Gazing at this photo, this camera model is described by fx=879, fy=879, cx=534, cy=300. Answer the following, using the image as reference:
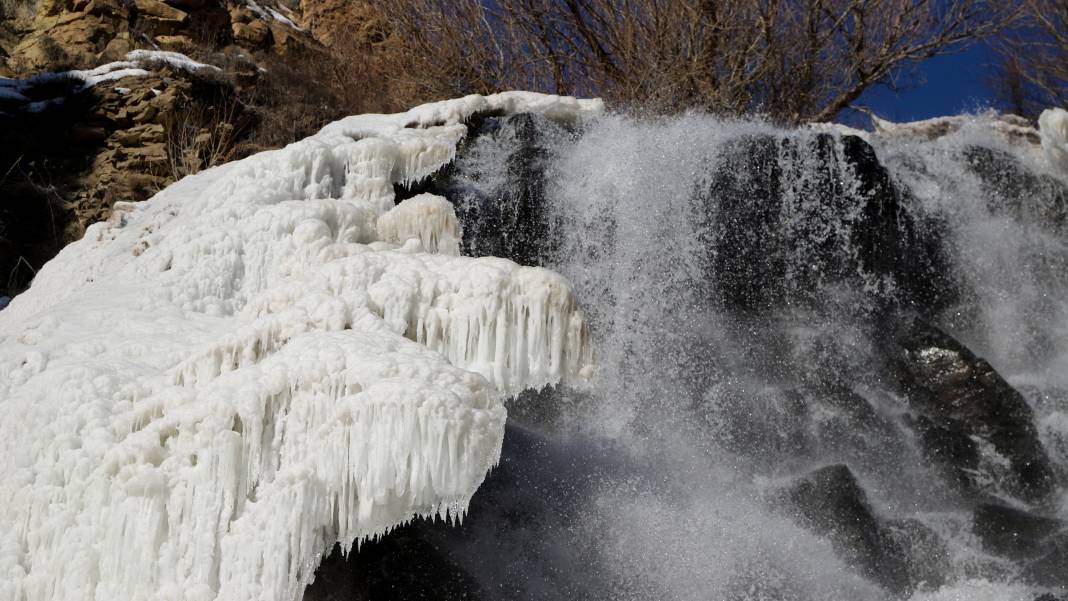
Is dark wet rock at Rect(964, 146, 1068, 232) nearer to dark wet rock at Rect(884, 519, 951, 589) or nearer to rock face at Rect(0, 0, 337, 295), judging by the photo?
dark wet rock at Rect(884, 519, 951, 589)

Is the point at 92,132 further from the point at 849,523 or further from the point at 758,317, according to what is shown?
the point at 849,523

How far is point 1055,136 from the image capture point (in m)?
7.55

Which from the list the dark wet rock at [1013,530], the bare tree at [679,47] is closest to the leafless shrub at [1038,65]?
the bare tree at [679,47]

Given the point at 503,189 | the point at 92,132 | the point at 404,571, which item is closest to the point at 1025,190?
the point at 503,189

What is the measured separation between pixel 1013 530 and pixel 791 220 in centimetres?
272

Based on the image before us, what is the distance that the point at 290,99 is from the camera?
12188mm

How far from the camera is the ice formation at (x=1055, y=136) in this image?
24.6ft

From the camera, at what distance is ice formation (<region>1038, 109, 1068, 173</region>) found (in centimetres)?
751

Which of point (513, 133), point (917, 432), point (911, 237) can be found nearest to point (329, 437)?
point (513, 133)

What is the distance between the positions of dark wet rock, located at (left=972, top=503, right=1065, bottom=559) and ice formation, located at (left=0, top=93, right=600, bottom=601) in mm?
3565

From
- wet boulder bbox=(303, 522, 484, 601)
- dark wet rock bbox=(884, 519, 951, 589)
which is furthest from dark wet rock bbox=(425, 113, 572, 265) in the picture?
dark wet rock bbox=(884, 519, 951, 589)

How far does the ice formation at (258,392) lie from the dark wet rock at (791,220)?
2811mm

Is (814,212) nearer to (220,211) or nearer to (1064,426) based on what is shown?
(1064,426)

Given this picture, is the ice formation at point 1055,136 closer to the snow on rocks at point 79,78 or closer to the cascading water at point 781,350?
the cascading water at point 781,350
